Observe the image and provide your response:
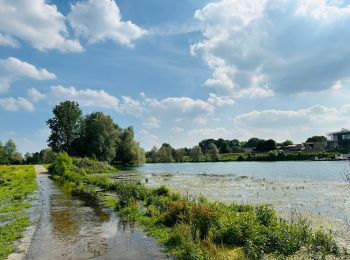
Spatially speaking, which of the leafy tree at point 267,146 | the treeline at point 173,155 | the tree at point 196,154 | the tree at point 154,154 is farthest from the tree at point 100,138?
the leafy tree at point 267,146

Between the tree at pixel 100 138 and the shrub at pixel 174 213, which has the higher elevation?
the tree at pixel 100 138

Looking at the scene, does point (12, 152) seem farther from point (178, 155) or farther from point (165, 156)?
point (178, 155)

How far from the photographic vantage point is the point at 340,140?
142m

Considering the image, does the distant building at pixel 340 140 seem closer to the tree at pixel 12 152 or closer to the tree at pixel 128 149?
the tree at pixel 128 149

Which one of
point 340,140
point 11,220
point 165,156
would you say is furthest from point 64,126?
point 340,140

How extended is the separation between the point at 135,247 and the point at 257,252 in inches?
179

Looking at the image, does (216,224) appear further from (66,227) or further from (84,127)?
(84,127)

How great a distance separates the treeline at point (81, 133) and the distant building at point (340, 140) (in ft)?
311

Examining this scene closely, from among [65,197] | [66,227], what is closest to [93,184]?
[65,197]

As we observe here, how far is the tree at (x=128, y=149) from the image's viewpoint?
107m

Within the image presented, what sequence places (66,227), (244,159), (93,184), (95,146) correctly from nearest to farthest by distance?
(66,227)
(93,184)
(95,146)
(244,159)

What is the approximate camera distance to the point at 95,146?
90.7m

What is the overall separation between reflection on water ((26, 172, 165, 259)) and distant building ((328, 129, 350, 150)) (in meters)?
137

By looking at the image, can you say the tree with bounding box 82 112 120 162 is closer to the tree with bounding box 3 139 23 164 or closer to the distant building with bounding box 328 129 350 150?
the tree with bounding box 3 139 23 164
